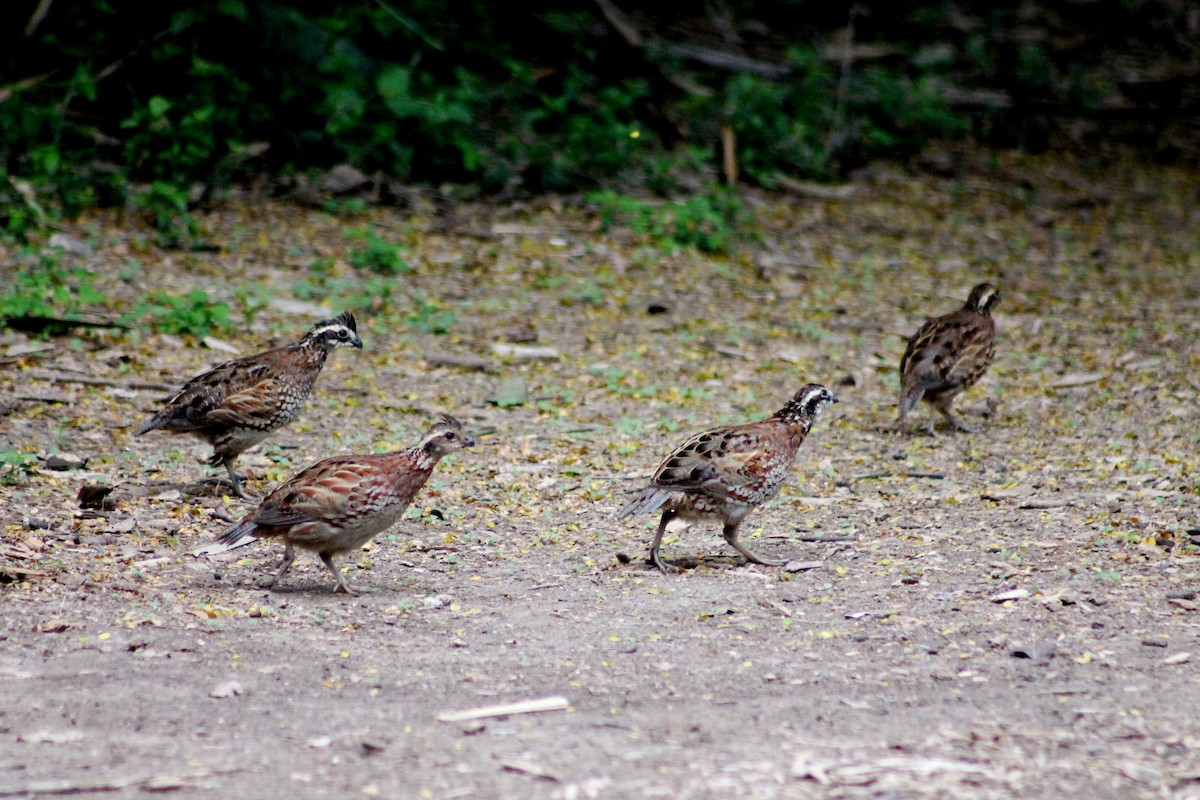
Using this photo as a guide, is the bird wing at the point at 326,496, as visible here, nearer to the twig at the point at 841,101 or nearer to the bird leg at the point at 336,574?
the bird leg at the point at 336,574

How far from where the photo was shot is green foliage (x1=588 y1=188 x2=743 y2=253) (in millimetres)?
13656

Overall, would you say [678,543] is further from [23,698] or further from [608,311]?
[608,311]

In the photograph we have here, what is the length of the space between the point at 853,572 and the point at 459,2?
11076mm

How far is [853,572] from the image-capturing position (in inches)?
266

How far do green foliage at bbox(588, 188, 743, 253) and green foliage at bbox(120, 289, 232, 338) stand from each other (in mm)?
4437

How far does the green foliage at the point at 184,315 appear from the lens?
1042 cm

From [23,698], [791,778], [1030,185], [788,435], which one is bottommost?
[23,698]

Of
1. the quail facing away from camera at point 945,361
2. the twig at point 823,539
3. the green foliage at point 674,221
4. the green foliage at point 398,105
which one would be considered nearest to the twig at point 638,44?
the green foliage at point 398,105

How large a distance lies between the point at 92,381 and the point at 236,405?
2.05m

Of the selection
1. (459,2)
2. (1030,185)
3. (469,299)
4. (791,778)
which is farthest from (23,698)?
(1030,185)

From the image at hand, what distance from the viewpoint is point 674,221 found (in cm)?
1384

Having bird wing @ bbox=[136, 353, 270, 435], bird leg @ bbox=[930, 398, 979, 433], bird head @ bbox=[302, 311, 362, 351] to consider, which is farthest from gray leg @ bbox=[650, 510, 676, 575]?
bird leg @ bbox=[930, 398, 979, 433]

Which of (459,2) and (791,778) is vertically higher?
(459,2)

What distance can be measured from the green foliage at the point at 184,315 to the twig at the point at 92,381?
1088 millimetres
